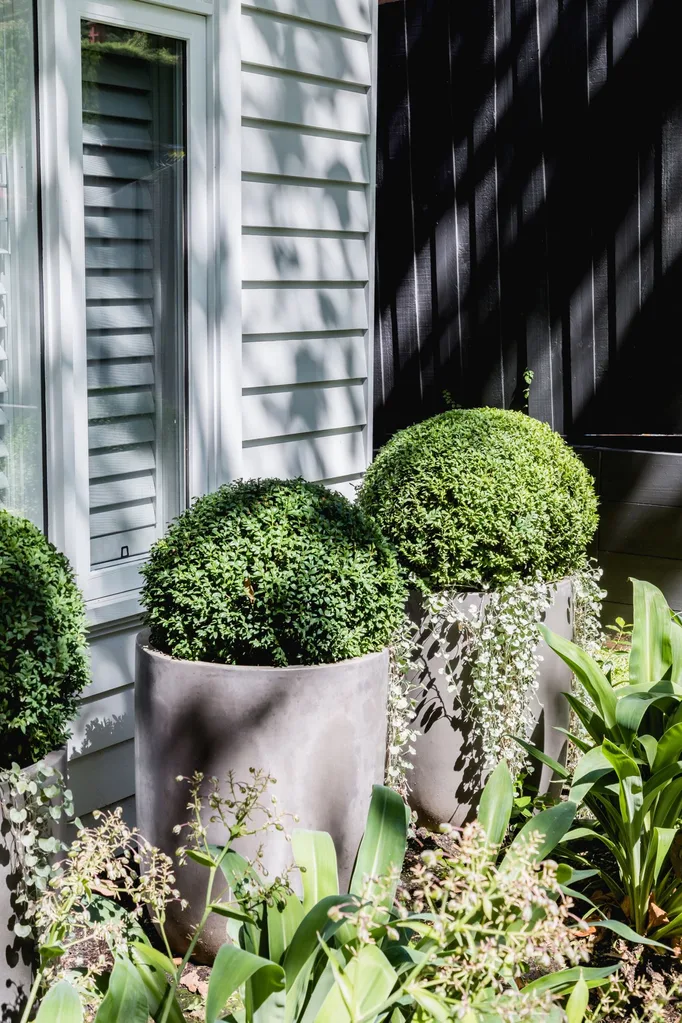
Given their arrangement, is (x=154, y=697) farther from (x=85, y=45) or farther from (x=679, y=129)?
(x=679, y=129)

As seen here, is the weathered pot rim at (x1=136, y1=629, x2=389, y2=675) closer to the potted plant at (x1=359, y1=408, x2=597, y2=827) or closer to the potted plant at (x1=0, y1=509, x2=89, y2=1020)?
the potted plant at (x1=0, y1=509, x2=89, y2=1020)

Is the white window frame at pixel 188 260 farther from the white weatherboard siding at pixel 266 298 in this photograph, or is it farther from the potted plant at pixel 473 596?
the potted plant at pixel 473 596

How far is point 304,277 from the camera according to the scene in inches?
166

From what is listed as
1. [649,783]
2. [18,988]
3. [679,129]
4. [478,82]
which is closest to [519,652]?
[649,783]

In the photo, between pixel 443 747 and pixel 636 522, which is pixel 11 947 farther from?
pixel 636 522

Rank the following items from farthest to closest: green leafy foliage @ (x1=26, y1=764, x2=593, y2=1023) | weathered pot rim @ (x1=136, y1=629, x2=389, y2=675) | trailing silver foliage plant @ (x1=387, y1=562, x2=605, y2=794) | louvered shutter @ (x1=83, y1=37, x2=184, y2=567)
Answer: trailing silver foliage plant @ (x1=387, y1=562, x2=605, y2=794), louvered shutter @ (x1=83, y1=37, x2=184, y2=567), weathered pot rim @ (x1=136, y1=629, x2=389, y2=675), green leafy foliage @ (x1=26, y1=764, x2=593, y2=1023)

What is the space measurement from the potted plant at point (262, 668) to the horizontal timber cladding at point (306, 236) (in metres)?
1.05

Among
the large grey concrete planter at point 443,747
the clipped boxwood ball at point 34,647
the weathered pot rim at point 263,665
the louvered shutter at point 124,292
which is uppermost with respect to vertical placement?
the louvered shutter at point 124,292

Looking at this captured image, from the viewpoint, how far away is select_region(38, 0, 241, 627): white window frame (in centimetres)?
318

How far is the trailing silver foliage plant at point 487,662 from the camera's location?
374cm

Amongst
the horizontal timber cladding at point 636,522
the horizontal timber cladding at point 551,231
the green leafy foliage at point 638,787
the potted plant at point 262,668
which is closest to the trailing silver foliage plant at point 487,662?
the green leafy foliage at point 638,787

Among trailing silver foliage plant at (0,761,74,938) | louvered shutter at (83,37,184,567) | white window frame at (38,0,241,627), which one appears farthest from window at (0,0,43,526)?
trailing silver foliage plant at (0,761,74,938)

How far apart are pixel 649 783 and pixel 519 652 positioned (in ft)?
2.66

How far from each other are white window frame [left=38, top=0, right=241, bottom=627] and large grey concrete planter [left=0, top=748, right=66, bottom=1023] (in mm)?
1096
